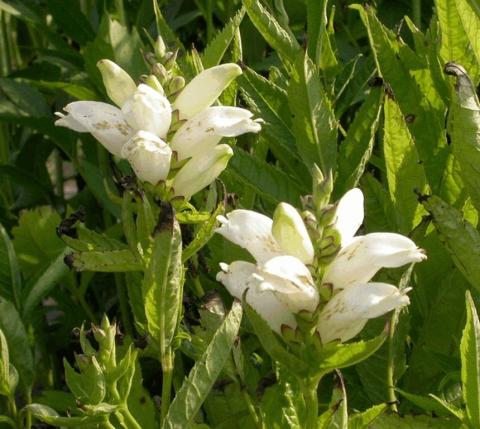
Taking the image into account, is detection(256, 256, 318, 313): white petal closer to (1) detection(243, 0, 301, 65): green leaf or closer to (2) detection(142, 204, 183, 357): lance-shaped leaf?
(2) detection(142, 204, 183, 357): lance-shaped leaf

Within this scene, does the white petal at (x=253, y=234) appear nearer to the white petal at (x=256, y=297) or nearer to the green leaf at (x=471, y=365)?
the white petal at (x=256, y=297)

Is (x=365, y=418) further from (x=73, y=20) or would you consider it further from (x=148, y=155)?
(x=73, y=20)

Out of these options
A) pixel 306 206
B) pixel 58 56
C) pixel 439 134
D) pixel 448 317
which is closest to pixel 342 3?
pixel 58 56

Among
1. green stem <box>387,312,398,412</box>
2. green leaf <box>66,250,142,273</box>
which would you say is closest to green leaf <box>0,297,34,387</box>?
green leaf <box>66,250,142,273</box>

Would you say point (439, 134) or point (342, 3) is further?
point (342, 3)

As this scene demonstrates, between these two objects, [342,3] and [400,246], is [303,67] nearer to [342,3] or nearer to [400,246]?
[400,246]

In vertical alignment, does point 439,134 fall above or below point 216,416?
above

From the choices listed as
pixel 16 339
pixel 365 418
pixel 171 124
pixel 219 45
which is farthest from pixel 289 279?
pixel 16 339
